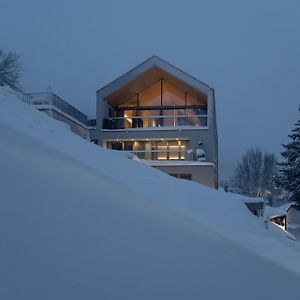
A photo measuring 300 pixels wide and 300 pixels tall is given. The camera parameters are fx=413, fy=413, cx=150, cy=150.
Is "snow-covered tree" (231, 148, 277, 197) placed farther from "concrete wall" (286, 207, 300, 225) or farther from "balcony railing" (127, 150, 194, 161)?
"balcony railing" (127, 150, 194, 161)

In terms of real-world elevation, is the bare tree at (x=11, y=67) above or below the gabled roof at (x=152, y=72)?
above

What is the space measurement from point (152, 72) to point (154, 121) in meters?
2.70

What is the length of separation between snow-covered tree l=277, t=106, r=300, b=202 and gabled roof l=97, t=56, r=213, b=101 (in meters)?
8.39

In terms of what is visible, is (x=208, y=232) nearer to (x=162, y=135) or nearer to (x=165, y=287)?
(x=165, y=287)

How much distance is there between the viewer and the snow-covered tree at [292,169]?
25273mm

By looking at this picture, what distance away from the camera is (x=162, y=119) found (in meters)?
22.9

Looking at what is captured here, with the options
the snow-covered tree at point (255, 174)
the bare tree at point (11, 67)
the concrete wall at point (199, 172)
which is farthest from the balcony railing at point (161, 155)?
the snow-covered tree at point (255, 174)

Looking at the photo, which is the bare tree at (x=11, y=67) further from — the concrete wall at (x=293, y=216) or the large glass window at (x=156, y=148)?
the concrete wall at (x=293, y=216)

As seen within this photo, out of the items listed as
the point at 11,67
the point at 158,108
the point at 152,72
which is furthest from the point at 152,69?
the point at 11,67

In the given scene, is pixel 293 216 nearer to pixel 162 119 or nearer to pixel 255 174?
pixel 255 174

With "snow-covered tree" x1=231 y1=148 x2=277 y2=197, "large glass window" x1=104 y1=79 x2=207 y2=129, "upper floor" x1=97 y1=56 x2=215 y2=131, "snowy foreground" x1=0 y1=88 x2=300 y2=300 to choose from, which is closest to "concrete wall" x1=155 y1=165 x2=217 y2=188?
"upper floor" x1=97 y1=56 x2=215 y2=131

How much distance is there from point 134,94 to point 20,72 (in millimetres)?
11353

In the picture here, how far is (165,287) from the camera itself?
103 inches

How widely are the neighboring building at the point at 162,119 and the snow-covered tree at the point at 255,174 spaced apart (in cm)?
3045
